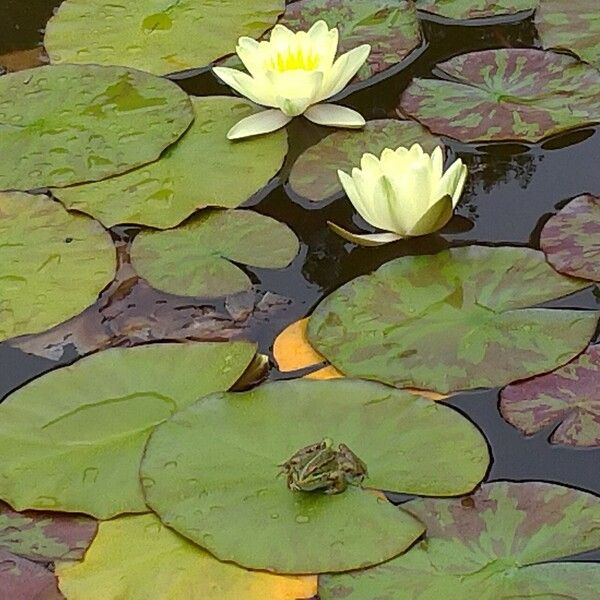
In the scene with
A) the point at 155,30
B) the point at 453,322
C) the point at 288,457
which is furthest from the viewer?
the point at 155,30

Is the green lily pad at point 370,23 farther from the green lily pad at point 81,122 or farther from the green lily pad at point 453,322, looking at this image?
the green lily pad at point 453,322

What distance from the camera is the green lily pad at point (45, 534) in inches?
48.8

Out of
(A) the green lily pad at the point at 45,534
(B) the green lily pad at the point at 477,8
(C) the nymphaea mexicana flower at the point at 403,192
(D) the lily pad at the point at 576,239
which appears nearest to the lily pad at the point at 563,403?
(D) the lily pad at the point at 576,239

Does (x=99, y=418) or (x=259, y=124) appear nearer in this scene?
(x=99, y=418)

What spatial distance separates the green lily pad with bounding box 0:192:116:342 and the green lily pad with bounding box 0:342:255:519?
5.1 inches

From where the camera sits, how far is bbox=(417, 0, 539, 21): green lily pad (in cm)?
207

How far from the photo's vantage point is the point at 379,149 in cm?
178

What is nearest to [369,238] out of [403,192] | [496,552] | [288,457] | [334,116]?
[403,192]

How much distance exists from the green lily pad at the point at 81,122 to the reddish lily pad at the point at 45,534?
26.0 inches

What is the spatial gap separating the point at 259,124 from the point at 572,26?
606mm

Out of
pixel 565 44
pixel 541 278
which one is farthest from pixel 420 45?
pixel 541 278

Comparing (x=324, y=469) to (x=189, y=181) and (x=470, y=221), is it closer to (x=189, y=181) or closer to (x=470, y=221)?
(x=470, y=221)

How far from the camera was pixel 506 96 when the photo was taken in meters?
1.87

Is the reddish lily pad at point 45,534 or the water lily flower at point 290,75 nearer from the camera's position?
the reddish lily pad at point 45,534
